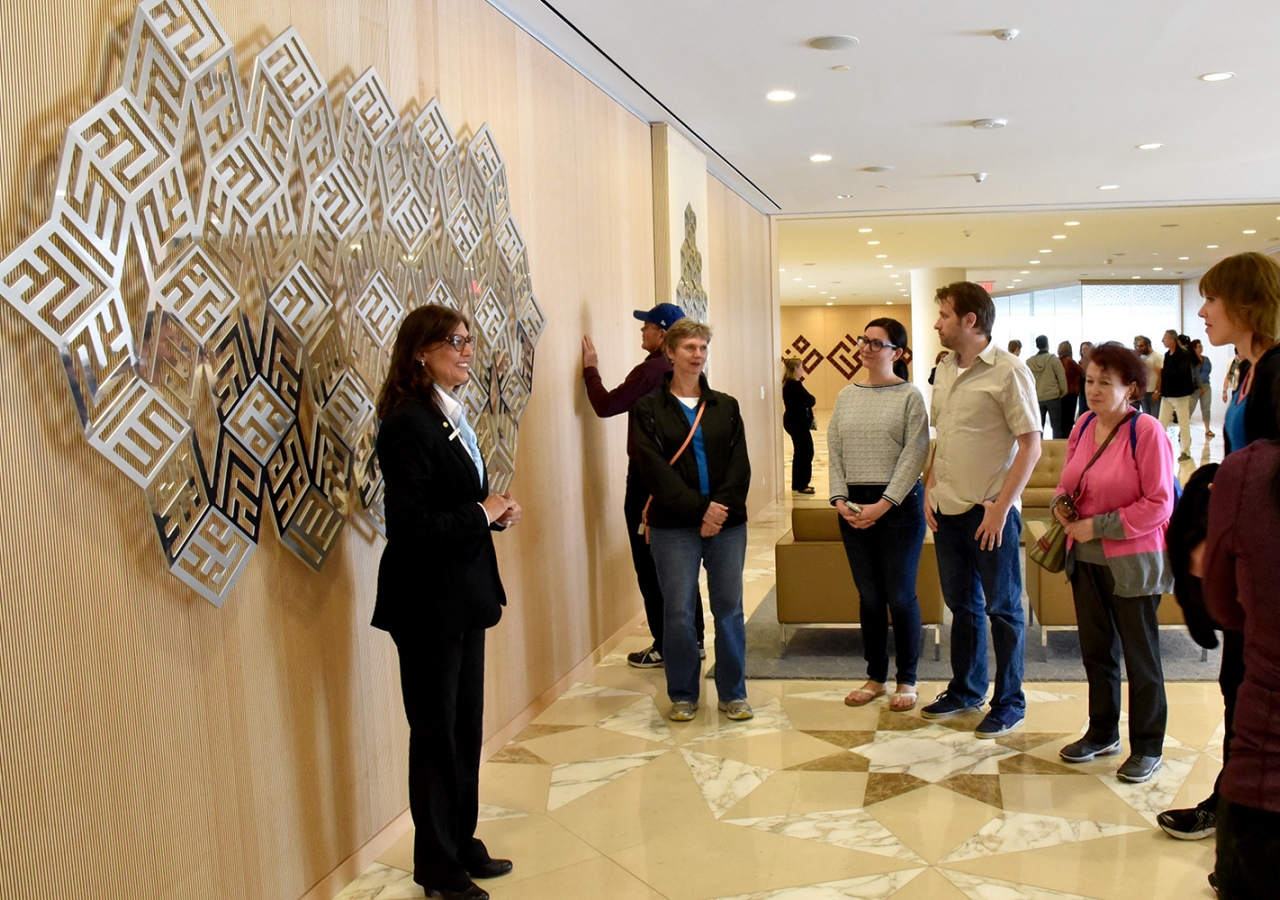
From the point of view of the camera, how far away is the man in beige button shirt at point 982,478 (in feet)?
13.0

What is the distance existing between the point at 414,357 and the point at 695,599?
6.59 feet

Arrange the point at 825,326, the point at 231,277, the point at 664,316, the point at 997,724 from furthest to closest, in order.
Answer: the point at 825,326
the point at 664,316
the point at 997,724
the point at 231,277

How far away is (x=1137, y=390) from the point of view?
3.62 metres

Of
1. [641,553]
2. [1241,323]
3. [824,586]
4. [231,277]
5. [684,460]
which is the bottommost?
[824,586]

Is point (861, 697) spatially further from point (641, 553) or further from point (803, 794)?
point (641, 553)

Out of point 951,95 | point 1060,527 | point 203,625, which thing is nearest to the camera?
point 203,625

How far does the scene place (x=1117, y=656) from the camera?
3.75m

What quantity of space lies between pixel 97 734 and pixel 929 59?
17.1ft

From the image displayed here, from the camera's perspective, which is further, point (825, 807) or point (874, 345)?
point (874, 345)

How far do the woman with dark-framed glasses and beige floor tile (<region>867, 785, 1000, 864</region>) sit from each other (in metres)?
0.89

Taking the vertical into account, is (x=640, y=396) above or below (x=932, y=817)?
above

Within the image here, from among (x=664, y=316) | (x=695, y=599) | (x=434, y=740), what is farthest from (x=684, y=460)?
(x=434, y=740)

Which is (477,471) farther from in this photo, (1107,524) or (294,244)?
(1107,524)

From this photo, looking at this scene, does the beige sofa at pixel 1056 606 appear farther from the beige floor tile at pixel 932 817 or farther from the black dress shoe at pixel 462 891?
the black dress shoe at pixel 462 891
